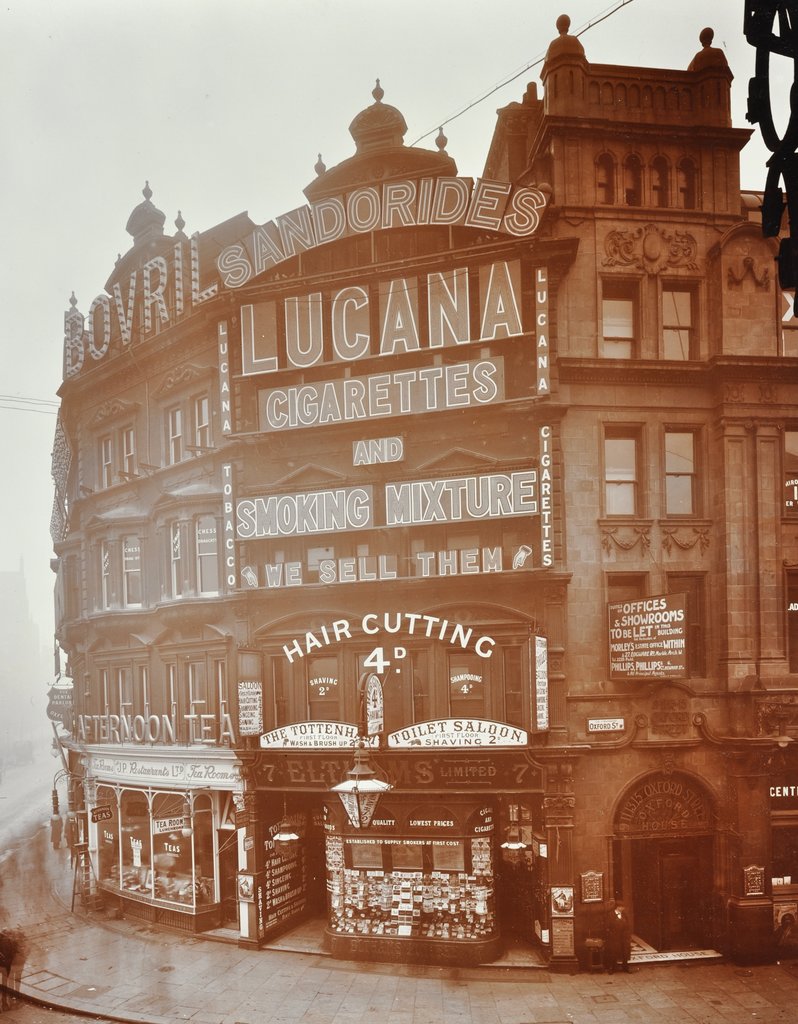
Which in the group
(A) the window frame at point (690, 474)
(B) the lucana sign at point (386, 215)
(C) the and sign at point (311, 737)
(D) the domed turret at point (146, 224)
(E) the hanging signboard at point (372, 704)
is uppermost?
(D) the domed turret at point (146, 224)

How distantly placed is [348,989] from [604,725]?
7.85 m

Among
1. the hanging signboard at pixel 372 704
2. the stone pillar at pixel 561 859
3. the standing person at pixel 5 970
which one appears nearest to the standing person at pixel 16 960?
the standing person at pixel 5 970

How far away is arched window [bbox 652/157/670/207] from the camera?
60.5ft

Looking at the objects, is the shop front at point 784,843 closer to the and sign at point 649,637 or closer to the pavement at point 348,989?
the pavement at point 348,989

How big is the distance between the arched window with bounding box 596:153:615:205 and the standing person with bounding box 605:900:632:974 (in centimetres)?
1632

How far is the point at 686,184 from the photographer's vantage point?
1855 cm

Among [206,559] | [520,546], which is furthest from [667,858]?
[206,559]

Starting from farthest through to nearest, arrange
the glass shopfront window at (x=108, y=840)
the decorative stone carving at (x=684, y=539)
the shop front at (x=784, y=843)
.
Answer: the glass shopfront window at (x=108, y=840), the decorative stone carving at (x=684, y=539), the shop front at (x=784, y=843)

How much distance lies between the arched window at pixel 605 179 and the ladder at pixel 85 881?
23.1 m

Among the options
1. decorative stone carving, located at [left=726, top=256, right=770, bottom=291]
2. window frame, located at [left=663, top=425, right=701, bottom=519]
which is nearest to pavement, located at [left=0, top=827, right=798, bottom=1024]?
window frame, located at [left=663, top=425, right=701, bottom=519]

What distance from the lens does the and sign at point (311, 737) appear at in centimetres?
1823

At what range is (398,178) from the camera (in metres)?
19.0

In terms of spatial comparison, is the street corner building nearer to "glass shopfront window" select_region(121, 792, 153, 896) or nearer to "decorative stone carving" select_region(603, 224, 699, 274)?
"decorative stone carving" select_region(603, 224, 699, 274)

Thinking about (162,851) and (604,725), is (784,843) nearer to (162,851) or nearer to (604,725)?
(604,725)
